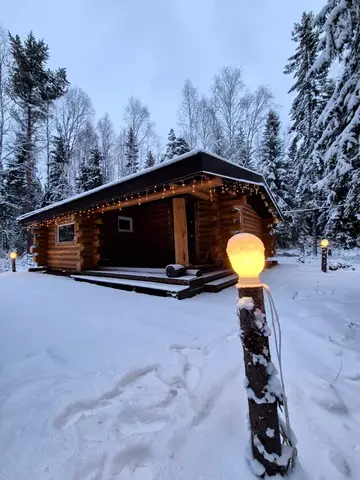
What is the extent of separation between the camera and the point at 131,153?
2072cm

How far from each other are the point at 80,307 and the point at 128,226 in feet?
18.3

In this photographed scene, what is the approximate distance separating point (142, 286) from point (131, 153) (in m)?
17.6

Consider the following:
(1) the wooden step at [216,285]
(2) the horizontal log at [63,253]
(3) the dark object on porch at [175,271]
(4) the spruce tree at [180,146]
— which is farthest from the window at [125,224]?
(4) the spruce tree at [180,146]

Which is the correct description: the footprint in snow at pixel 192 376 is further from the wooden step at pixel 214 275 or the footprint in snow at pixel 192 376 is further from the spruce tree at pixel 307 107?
the spruce tree at pixel 307 107

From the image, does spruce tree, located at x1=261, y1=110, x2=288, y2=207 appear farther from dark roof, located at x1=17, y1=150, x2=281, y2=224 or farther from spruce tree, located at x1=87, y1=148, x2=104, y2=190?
spruce tree, located at x1=87, y1=148, x2=104, y2=190

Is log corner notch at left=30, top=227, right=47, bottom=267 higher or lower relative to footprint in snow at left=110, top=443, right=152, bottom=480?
higher

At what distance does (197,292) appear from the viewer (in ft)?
17.4

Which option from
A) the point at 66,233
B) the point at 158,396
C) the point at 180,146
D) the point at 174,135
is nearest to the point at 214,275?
the point at 158,396

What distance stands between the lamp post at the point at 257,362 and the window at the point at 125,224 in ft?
27.6

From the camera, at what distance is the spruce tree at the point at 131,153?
68.0 feet

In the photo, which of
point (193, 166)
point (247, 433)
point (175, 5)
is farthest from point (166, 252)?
point (175, 5)

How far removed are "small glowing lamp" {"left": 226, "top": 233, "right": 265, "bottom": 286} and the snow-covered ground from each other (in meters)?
0.99

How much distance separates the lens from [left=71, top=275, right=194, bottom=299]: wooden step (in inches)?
194

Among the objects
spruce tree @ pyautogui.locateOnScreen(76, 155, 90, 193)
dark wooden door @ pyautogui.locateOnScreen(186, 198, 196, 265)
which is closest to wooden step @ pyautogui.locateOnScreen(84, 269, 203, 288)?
dark wooden door @ pyautogui.locateOnScreen(186, 198, 196, 265)
